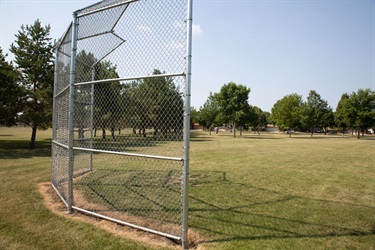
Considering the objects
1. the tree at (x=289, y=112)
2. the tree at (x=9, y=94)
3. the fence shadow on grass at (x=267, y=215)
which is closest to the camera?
the fence shadow on grass at (x=267, y=215)

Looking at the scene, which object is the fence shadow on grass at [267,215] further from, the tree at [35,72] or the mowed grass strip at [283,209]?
the tree at [35,72]

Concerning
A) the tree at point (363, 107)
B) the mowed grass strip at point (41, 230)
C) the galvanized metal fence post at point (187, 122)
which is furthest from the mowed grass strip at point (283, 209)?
the tree at point (363, 107)

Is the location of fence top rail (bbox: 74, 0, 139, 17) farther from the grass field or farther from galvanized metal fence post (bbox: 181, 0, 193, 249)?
the grass field

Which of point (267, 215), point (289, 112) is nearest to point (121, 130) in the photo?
point (267, 215)

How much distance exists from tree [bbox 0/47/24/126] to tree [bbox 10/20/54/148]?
483 mm

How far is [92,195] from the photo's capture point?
5660 mm

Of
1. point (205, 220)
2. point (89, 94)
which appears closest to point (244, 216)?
point (205, 220)

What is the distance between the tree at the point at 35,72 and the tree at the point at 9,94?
19.0 inches

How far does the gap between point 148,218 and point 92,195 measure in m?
2.13

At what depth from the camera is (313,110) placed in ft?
149

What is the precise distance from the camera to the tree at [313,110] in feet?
145

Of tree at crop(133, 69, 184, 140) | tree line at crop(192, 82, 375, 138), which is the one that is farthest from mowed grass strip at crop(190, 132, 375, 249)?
tree line at crop(192, 82, 375, 138)

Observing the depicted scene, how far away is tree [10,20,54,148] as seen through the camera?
16.6m

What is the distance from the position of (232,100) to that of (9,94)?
33.5 m
